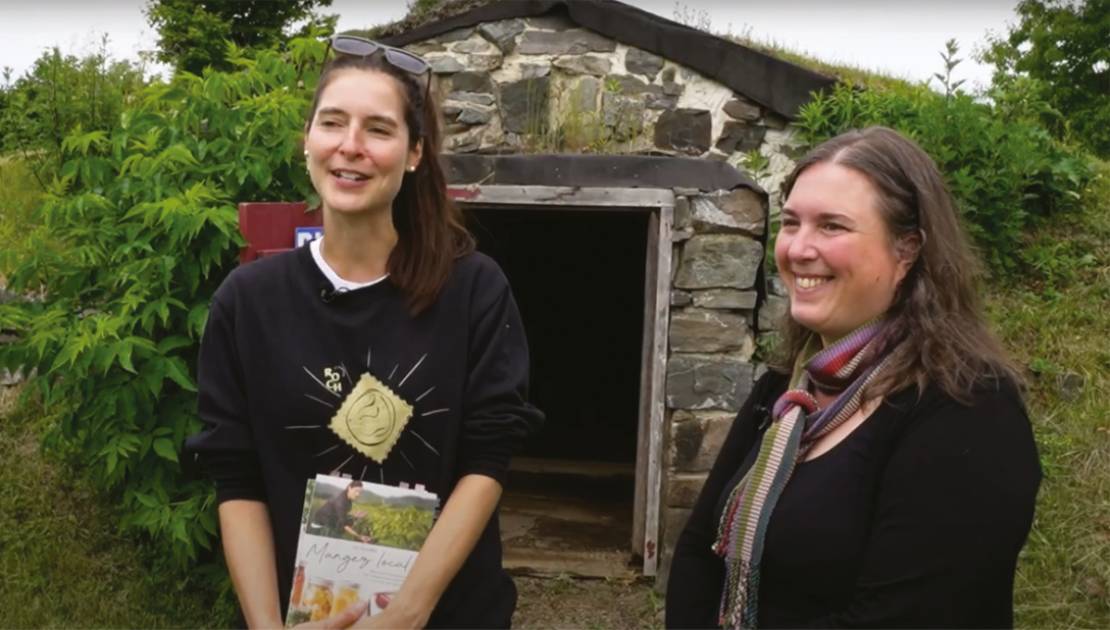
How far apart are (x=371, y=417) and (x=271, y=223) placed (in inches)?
89.8

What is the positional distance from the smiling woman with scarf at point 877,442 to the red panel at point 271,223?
2.44 metres

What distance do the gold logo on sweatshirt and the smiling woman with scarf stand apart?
0.60m

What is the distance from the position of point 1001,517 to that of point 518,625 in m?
3.75

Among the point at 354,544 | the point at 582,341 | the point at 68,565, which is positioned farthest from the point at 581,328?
the point at 354,544

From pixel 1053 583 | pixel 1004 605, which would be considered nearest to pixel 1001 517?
pixel 1004 605

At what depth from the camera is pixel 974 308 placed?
1.71 metres

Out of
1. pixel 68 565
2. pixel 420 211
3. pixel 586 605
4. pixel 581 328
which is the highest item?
pixel 420 211

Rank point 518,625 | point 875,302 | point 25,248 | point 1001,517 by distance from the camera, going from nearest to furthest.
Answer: point 1001,517 < point 875,302 < point 25,248 < point 518,625

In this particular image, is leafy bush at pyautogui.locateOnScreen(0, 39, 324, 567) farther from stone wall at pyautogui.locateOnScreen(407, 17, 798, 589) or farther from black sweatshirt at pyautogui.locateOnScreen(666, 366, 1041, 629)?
black sweatshirt at pyautogui.locateOnScreen(666, 366, 1041, 629)

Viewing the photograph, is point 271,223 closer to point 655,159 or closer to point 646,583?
point 655,159

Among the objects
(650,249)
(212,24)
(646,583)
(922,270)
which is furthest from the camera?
(212,24)

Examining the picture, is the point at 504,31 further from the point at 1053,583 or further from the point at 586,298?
the point at 586,298

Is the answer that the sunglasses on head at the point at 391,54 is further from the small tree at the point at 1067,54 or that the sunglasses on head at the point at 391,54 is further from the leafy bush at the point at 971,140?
the small tree at the point at 1067,54

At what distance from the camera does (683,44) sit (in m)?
5.13
